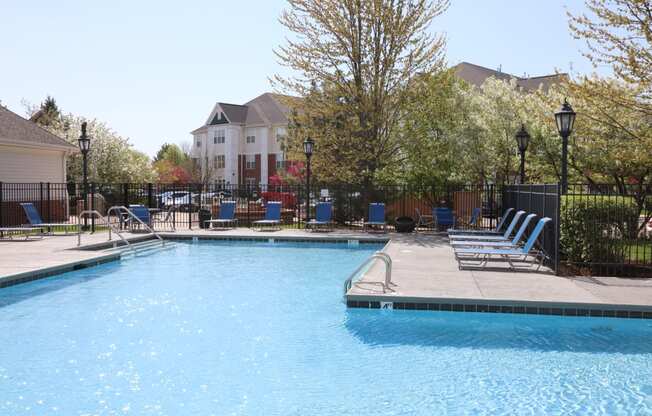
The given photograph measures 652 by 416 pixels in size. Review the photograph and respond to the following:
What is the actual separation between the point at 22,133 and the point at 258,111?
33.8 metres

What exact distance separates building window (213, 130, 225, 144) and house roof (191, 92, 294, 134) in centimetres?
203

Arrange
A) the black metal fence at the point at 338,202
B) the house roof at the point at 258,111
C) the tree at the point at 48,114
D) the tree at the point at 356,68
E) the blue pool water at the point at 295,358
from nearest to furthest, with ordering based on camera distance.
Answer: the blue pool water at the point at 295,358 → the tree at the point at 356,68 → the black metal fence at the point at 338,202 → the tree at the point at 48,114 → the house roof at the point at 258,111

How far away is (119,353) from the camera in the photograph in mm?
6449

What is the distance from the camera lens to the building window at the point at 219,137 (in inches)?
2205

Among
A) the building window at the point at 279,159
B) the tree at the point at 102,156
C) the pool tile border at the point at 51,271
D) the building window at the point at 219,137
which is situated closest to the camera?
the pool tile border at the point at 51,271

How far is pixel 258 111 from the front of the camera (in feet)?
183

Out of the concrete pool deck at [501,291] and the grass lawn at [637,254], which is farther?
the grass lawn at [637,254]

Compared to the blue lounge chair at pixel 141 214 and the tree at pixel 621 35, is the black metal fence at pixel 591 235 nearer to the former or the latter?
the tree at pixel 621 35

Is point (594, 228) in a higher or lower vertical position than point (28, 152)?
lower

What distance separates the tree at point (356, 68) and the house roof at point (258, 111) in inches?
1213

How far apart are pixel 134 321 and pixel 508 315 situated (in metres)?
5.38

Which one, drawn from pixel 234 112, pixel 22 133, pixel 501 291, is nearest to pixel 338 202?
pixel 22 133

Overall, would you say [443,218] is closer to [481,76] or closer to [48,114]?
[481,76]

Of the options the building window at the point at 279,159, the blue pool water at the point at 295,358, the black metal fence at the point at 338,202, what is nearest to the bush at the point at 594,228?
the blue pool water at the point at 295,358
